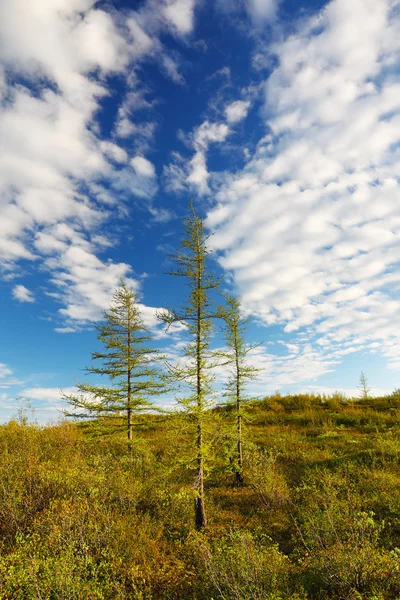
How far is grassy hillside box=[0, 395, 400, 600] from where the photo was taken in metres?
6.95

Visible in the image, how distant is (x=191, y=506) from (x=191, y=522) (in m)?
1.07

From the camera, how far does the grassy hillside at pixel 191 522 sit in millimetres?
6945

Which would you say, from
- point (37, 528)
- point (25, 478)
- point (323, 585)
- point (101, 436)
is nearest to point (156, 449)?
point (101, 436)

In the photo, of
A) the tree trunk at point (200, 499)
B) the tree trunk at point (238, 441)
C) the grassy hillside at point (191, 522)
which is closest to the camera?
the grassy hillside at point (191, 522)

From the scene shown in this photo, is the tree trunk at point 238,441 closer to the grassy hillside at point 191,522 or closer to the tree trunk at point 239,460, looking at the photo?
the tree trunk at point 239,460

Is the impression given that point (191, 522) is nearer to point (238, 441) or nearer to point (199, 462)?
point (199, 462)

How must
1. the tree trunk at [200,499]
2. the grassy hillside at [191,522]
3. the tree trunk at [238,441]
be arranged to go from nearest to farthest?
the grassy hillside at [191,522] < the tree trunk at [200,499] < the tree trunk at [238,441]

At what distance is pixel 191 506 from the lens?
12531 mm

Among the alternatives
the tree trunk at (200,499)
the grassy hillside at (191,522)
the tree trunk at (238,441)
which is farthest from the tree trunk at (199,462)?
the tree trunk at (238,441)

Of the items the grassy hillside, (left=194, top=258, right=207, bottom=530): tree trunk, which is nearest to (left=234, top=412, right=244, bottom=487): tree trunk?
the grassy hillside

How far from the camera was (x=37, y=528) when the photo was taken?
30.8 feet

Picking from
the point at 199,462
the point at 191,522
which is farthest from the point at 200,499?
the point at 199,462

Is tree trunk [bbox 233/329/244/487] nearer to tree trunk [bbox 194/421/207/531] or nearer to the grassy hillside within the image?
the grassy hillside

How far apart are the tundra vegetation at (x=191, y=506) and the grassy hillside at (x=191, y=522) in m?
0.05
